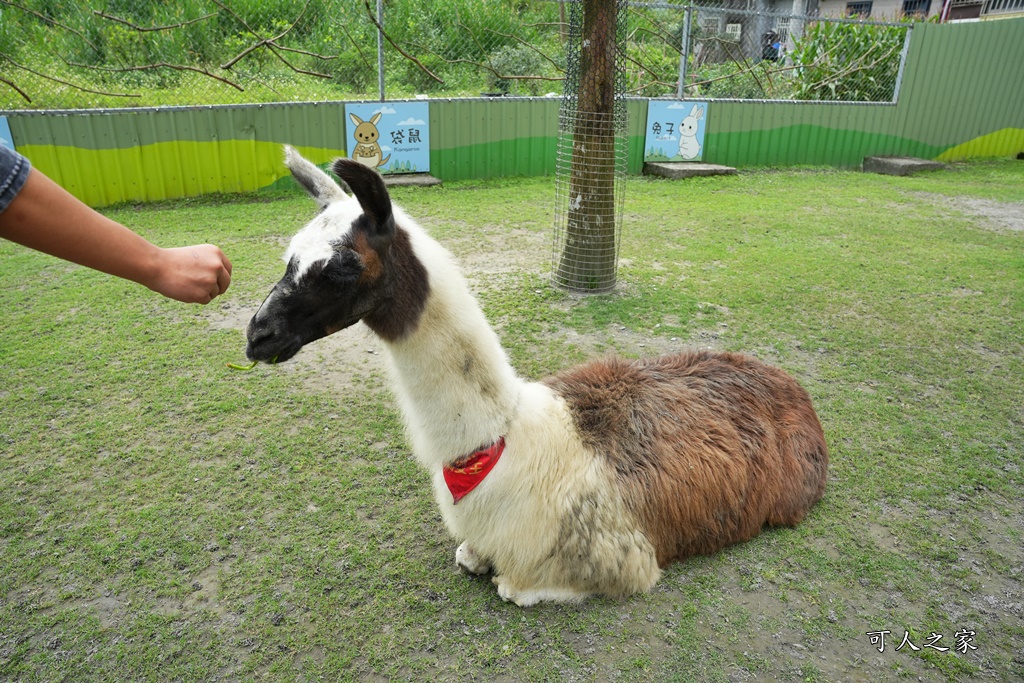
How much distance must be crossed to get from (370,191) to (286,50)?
28.0 feet

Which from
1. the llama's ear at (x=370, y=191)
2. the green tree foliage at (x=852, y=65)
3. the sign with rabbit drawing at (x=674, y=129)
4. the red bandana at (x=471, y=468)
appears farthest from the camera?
the green tree foliage at (x=852, y=65)

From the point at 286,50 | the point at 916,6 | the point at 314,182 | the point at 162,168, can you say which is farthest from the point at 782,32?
the point at 314,182

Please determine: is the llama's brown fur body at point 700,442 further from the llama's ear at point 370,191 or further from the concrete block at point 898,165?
the concrete block at point 898,165

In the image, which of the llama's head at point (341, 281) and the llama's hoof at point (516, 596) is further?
the llama's hoof at point (516, 596)

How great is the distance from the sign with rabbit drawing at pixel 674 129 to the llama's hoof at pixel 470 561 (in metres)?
9.36

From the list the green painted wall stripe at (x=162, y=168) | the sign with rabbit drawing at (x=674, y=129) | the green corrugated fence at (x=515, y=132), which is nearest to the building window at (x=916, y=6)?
the green corrugated fence at (x=515, y=132)

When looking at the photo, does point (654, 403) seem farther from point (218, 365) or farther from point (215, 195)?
point (215, 195)

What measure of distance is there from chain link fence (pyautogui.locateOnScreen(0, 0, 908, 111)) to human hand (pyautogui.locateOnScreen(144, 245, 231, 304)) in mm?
6305

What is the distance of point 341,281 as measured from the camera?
204 cm

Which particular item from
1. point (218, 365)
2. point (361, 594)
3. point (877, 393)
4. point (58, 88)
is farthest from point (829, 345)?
point (58, 88)

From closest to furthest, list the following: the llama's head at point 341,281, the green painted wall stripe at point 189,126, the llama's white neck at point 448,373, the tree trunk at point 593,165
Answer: the llama's head at point 341,281, the llama's white neck at point 448,373, the tree trunk at point 593,165, the green painted wall stripe at point 189,126

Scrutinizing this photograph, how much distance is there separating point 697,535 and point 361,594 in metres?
1.38

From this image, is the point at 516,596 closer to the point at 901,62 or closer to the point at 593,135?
the point at 593,135

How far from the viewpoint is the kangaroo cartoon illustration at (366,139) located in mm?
8852
